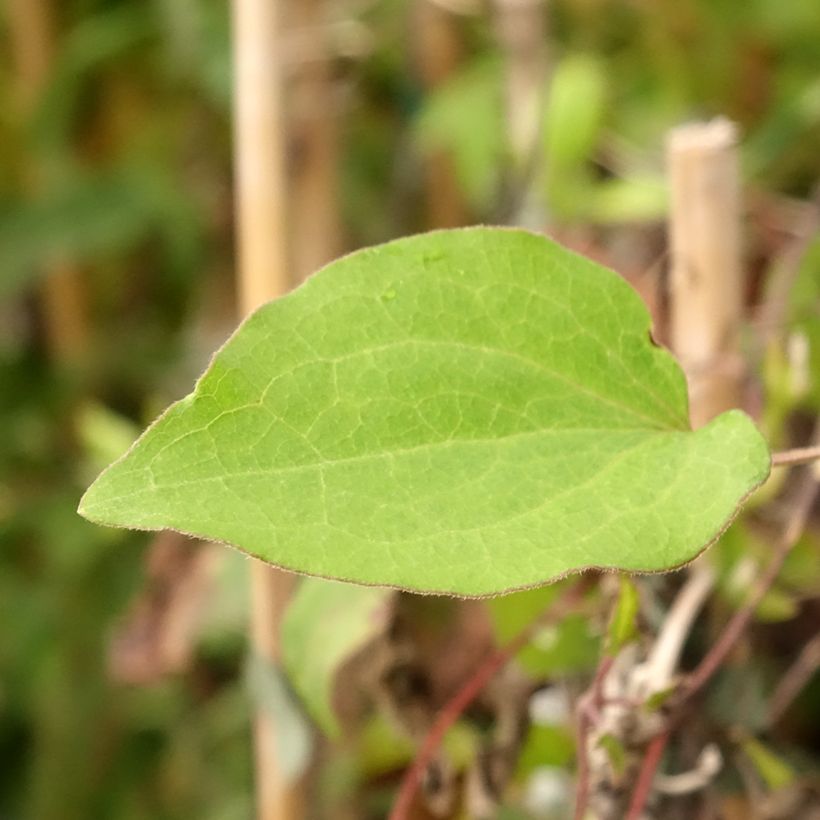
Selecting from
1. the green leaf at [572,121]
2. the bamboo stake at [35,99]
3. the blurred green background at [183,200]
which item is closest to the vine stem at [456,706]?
the blurred green background at [183,200]

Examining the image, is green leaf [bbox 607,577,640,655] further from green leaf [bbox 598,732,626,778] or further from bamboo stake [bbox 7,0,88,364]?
bamboo stake [bbox 7,0,88,364]

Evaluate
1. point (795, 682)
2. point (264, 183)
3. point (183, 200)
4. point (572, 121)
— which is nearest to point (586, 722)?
point (795, 682)

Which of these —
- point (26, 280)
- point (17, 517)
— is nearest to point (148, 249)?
point (26, 280)

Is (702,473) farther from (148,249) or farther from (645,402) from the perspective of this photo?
(148,249)

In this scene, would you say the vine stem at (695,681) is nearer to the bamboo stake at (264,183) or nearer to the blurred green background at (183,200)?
the bamboo stake at (264,183)

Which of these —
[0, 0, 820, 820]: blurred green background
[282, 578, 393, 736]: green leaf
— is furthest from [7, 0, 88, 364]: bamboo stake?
[282, 578, 393, 736]: green leaf

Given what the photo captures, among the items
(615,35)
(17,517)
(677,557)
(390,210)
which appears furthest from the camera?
(615,35)
